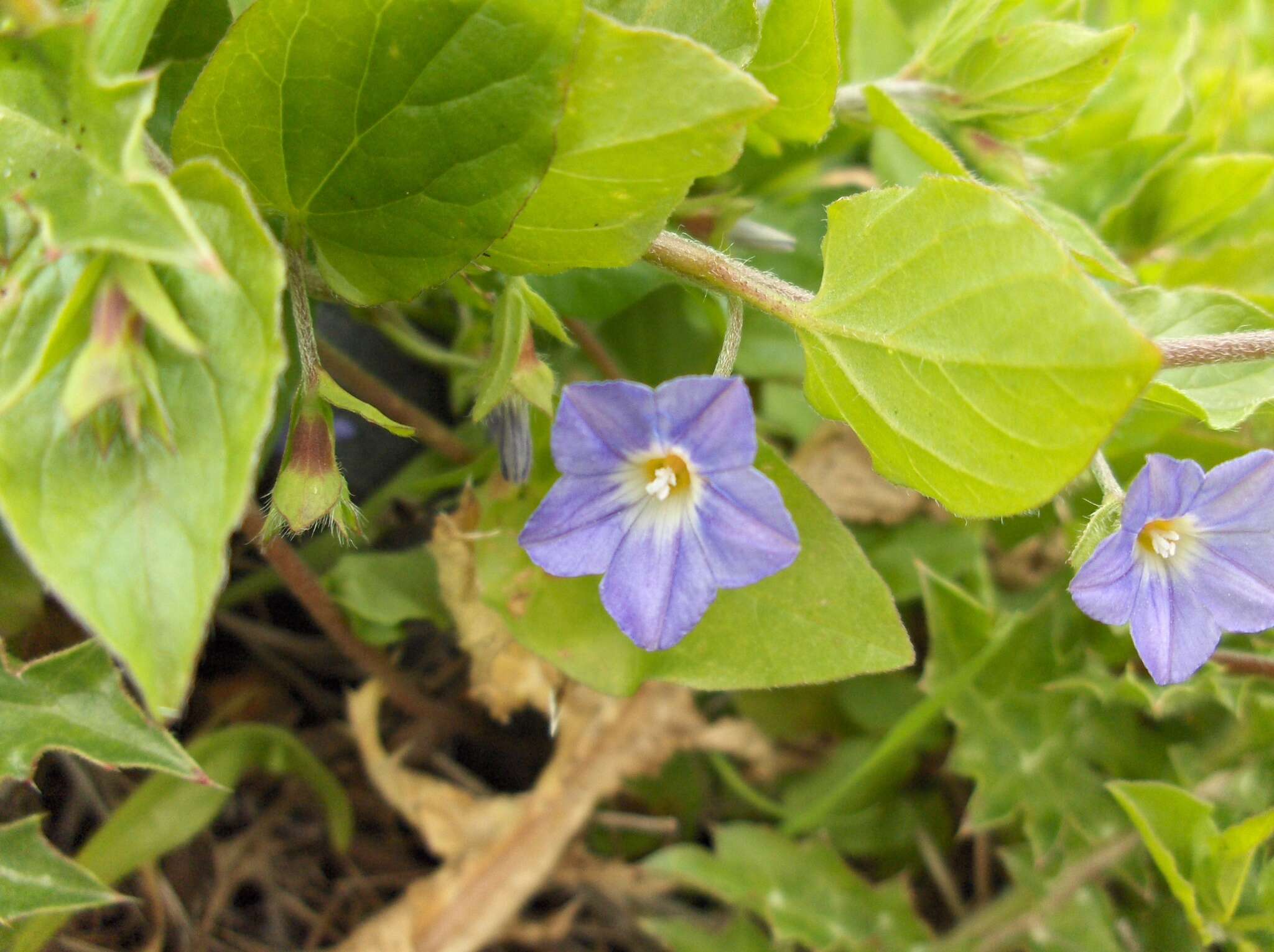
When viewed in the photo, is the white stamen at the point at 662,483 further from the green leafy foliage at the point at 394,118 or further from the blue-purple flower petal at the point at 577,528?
the green leafy foliage at the point at 394,118

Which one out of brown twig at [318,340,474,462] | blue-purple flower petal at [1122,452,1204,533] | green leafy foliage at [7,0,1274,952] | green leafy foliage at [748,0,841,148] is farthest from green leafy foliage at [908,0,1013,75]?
brown twig at [318,340,474,462]

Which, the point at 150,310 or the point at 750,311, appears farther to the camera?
the point at 750,311

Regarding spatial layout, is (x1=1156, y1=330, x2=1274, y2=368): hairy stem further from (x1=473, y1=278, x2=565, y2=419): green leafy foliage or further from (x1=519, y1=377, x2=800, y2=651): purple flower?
(x1=473, y1=278, x2=565, y2=419): green leafy foliage

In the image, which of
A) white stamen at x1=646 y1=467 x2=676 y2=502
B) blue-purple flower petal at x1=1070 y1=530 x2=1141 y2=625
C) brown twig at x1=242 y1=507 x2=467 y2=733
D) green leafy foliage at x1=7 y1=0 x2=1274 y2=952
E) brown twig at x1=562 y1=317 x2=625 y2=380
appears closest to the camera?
green leafy foliage at x1=7 y1=0 x2=1274 y2=952

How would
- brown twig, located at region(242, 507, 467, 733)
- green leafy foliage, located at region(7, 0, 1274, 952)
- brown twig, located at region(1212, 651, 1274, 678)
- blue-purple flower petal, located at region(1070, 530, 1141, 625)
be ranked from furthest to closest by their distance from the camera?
brown twig, located at region(1212, 651, 1274, 678), brown twig, located at region(242, 507, 467, 733), blue-purple flower petal, located at region(1070, 530, 1141, 625), green leafy foliage, located at region(7, 0, 1274, 952)

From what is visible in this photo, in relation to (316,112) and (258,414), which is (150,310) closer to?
(258,414)

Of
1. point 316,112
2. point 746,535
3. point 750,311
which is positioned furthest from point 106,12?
point 750,311
